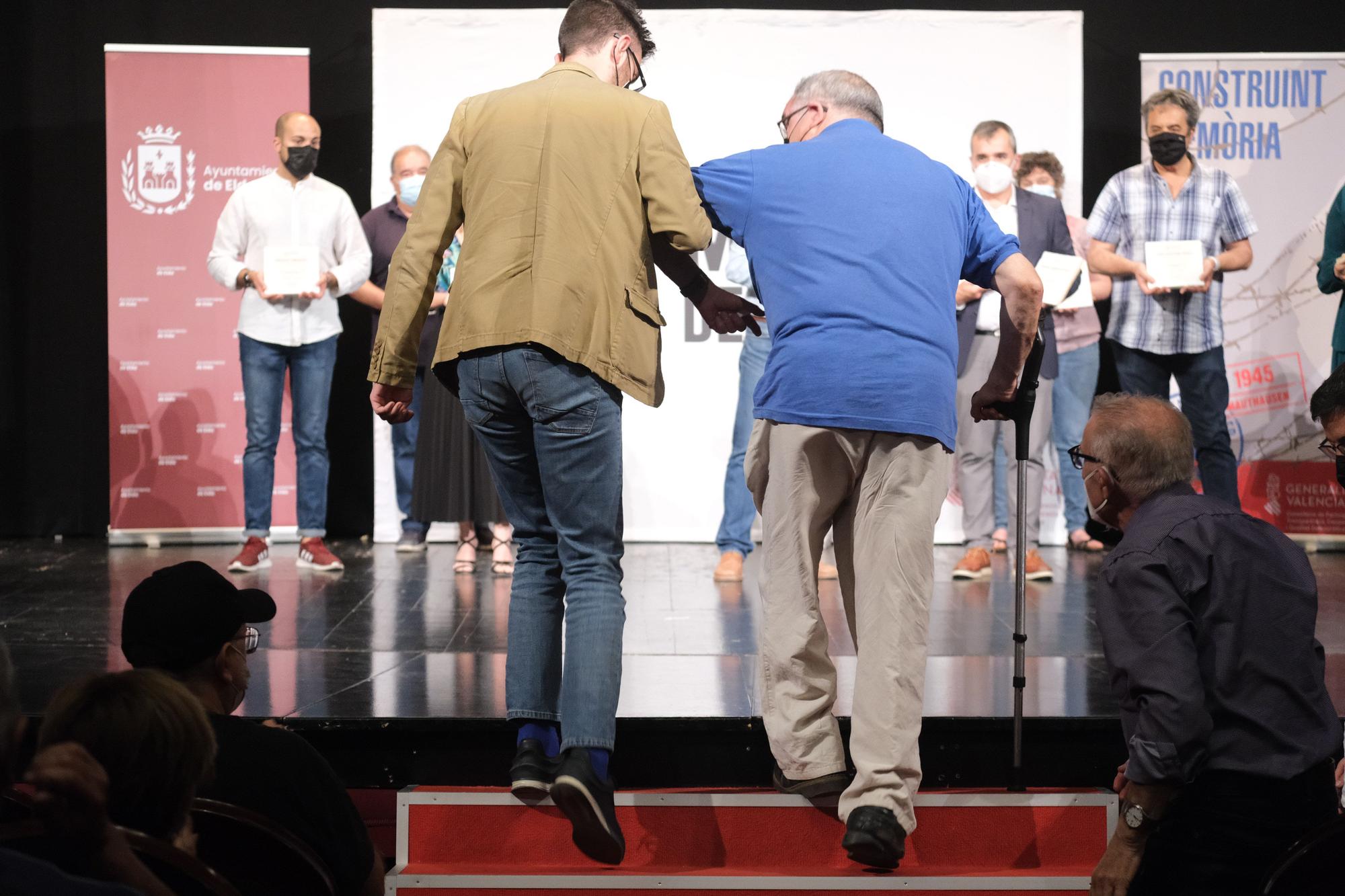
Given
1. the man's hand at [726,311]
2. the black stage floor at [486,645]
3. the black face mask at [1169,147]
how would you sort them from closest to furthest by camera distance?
the man's hand at [726,311]
the black stage floor at [486,645]
the black face mask at [1169,147]

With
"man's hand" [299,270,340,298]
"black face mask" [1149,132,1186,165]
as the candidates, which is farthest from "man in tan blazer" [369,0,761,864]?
"black face mask" [1149,132,1186,165]

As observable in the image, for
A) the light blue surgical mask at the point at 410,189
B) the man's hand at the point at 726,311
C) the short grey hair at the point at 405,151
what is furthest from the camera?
the short grey hair at the point at 405,151

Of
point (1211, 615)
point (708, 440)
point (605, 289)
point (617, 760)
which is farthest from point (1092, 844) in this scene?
point (708, 440)

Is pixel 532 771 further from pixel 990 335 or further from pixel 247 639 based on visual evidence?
pixel 990 335

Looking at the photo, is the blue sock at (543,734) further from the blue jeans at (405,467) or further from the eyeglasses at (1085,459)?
the blue jeans at (405,467)

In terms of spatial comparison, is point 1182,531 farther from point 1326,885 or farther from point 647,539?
point 647,539

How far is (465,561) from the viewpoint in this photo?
5.70 metres

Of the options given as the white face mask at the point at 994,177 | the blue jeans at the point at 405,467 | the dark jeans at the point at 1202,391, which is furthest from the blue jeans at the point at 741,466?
the blue jeans at the point at 405,467

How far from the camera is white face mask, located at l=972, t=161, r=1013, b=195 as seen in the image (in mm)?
6023

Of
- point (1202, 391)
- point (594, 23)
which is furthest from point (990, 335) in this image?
point (594, 23)

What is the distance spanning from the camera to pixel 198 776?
1552 millimetres

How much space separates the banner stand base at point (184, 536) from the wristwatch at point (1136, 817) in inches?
203

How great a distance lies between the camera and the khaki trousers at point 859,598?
8.11 feet

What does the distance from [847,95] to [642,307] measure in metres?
0.63
